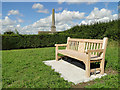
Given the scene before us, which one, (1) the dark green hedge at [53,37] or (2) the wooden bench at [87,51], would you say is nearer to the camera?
(2) the wooden bench at [87,51]

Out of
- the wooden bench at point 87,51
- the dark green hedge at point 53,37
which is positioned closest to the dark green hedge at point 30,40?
the dark green hedge at point 53,37

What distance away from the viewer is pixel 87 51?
3.12 m

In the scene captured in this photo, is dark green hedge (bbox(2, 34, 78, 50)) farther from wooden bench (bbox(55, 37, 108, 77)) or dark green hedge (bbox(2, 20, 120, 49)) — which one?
wooden bench (bbox(55, 37, 108, 77))

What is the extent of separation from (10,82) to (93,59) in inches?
99.7

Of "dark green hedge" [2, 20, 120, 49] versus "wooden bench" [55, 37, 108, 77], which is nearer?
"wooden bench" [55, 37, 108, 77]

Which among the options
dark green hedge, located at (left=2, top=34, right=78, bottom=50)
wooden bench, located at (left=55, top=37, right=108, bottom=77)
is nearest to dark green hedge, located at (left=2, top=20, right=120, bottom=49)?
dark green hedge, located at (left=2, top=34, right=78, bottom=50)

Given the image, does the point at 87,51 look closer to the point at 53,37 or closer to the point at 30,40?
the point at 30,40

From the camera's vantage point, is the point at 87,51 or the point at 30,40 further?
the point at 30,40

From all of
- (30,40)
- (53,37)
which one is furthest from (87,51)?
(53,37)

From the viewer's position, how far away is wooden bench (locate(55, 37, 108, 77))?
3.22 m

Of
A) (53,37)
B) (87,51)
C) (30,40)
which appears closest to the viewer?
(87,51)

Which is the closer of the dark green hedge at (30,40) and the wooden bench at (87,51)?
the wooden bench at (87,51)

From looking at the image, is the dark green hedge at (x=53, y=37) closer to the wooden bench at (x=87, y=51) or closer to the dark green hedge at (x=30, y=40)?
the dark green hedge at (x=30, y=40)

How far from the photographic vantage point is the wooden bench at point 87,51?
3.22 meters
